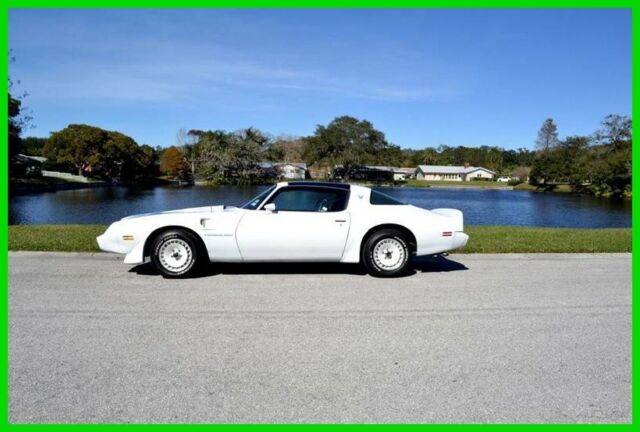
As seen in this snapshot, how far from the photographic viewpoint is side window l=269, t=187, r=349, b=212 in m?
7.05

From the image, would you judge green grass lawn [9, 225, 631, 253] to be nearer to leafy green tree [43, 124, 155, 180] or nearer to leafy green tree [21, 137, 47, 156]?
leafy green tree [43, 124, 155, 180]

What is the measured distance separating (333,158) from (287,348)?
309ft

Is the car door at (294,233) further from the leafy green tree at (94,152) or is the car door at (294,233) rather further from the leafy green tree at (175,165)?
the leafy green tree at (175,165)

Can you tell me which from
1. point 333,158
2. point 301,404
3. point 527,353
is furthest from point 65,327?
point 333,158

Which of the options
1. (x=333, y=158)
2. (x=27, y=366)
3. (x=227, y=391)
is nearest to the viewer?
(x=227, y=391)

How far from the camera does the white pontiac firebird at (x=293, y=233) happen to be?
22.1 ft

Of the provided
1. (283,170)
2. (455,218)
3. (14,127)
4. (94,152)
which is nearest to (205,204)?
(14,127)

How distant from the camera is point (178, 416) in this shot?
2.92m

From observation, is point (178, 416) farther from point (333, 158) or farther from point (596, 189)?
point (333, 158)

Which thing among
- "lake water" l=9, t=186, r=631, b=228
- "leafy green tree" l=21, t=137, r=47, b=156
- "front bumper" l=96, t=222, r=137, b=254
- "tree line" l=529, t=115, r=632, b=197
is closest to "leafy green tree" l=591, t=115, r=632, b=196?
"tree line" l=529, t=115, r=632, b=197

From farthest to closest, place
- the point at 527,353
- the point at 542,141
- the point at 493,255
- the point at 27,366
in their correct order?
the point at 542,141, the point at 493,255, the point at 527,353, the point at 27,366

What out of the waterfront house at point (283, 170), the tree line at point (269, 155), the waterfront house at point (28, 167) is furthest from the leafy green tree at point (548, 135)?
the waterfront house at point (28, 167)

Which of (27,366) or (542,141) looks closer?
(27,366)

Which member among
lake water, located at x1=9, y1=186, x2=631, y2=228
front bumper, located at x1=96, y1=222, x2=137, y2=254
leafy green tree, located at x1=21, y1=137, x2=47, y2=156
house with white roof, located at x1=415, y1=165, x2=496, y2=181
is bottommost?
lake water, located at x1=9, y1=186, x2=631, y2=228
